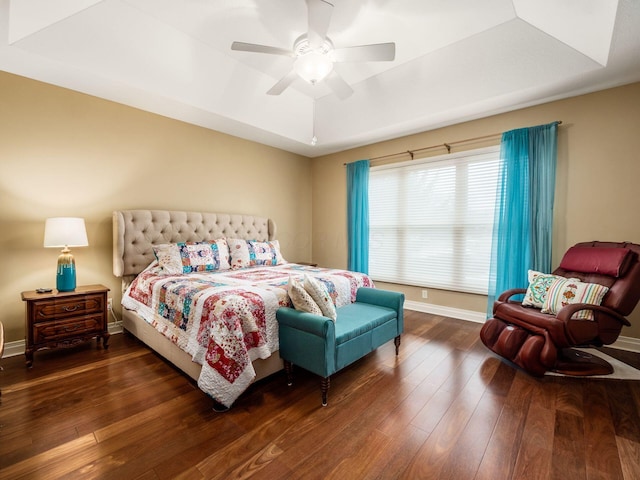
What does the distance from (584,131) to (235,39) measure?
12.7ft

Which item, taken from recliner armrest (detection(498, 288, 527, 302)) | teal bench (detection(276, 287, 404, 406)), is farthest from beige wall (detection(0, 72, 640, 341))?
teal bench (detection(276, 287, 404, 406))

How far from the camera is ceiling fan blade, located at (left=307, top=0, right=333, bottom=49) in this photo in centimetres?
201

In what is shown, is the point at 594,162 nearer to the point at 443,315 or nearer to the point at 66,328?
the point at 443,315

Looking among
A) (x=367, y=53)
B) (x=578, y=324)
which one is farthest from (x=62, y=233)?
(x=578, y=324)

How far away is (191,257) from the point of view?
3.42 meters

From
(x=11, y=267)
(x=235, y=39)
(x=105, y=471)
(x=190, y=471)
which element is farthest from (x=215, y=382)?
(x=235, y=39)

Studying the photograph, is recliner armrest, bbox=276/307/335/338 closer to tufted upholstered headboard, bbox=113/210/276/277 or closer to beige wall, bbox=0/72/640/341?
tufted upholstered headboard, bbox=113/210/276/277

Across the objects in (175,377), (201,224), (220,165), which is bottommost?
(175,377)

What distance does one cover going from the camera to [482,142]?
381 centimetres

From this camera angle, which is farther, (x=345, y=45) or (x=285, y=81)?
(x=345, y=45)

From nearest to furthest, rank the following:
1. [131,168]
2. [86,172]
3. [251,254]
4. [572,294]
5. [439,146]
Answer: [572,294] < [86,172] < [131,168] < [251,254] < [439,146]

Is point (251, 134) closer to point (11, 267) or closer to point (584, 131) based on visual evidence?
point (11, 267)

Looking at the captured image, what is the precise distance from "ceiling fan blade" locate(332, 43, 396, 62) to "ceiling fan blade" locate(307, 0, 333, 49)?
0.18 metres

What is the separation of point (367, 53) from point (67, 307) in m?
3.57
